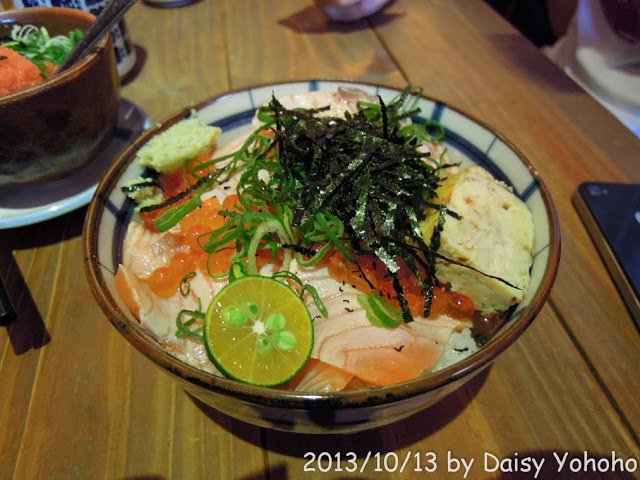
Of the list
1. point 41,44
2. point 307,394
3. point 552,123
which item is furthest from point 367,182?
point 41,44

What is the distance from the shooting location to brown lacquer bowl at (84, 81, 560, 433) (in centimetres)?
75

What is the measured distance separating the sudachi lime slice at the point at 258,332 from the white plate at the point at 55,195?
0.80 m

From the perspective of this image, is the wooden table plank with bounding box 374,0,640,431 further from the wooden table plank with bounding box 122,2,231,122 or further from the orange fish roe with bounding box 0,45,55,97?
the orange fish roe with bounding box 0,45,55,97

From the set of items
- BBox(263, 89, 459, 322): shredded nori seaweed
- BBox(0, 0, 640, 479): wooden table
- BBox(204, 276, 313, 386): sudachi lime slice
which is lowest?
BBox(0, 0, 640, 479): wooden table

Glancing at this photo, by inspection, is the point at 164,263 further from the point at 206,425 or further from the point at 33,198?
the point at 33,198

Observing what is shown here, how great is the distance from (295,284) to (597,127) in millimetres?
1590

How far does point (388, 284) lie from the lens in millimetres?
1076

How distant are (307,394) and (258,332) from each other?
203 mm

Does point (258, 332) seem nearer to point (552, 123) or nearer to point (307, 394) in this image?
point (307, 394)

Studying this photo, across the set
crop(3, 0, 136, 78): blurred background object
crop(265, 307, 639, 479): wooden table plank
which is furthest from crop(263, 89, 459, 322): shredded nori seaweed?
crop(3, 0, 136, 78): blurred background object

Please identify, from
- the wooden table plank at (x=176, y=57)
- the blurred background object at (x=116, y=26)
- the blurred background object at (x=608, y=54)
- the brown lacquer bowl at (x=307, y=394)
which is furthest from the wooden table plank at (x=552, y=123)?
the blurred background object at (x=116, y=26)

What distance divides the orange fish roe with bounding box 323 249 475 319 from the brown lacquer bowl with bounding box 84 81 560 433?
144 mm

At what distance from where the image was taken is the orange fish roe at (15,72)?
1359 millimetres

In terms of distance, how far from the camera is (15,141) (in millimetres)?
1275
